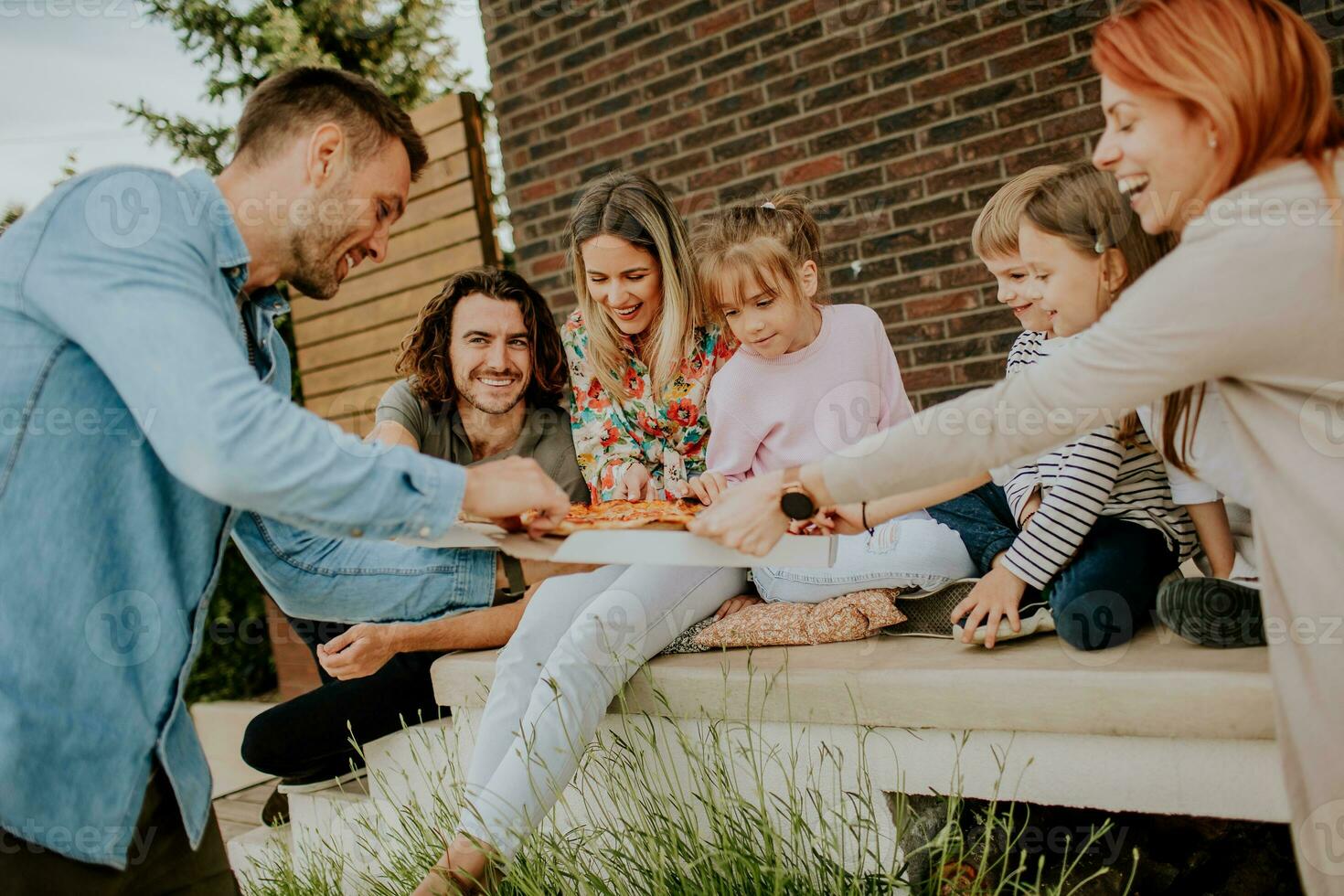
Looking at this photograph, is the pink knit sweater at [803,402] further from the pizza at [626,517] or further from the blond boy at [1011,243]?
the blond boy at [1011,243]

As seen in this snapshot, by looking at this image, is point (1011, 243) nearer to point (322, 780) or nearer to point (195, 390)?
point (195, 390)

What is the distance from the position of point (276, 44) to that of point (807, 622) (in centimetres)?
526

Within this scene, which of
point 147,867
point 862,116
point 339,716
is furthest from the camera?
point 862,116

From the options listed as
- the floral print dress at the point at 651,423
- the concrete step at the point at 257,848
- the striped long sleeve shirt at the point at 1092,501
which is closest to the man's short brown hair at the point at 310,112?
the floral print dress at the point at 651,423

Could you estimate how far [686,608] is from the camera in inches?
103

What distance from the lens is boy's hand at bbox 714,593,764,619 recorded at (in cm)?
270

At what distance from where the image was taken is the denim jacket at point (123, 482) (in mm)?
1382

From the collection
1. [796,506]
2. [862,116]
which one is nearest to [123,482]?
[796,506]

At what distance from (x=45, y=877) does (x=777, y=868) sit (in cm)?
109

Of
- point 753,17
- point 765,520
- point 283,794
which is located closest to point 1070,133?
point 753,17

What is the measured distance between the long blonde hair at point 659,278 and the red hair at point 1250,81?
1.67m

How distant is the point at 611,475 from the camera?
3068 millimetres

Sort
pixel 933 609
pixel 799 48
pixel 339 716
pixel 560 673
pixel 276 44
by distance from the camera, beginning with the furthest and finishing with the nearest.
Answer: pixel 276 44 → pixel 799 48 → pixel 339 716 → pixel 933 609 → pixel 560 673

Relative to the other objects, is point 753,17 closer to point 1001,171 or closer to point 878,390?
point 1001,171
